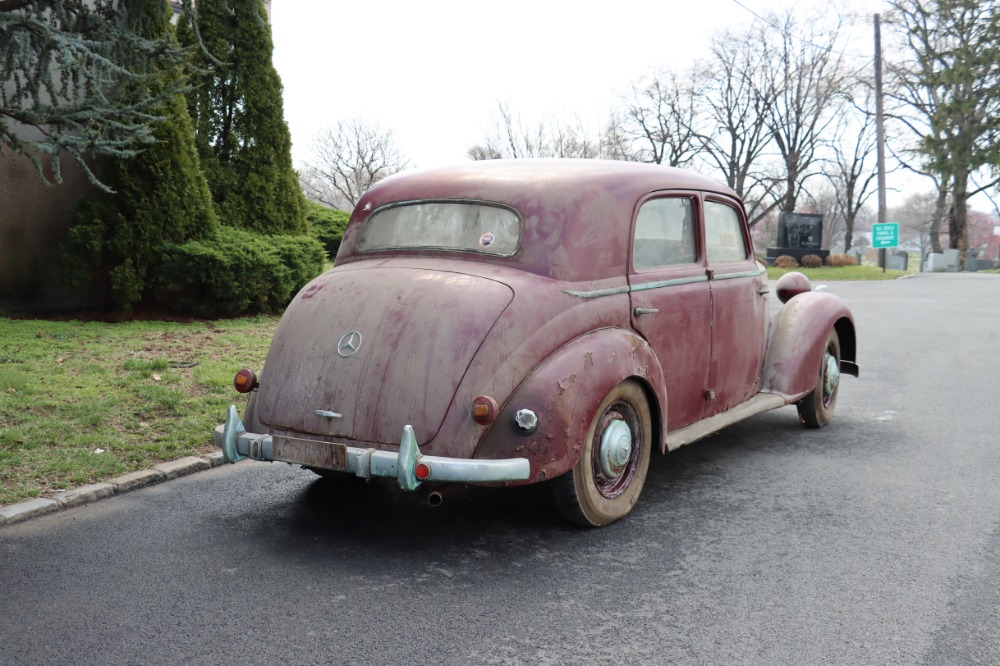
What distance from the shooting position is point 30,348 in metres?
8.10

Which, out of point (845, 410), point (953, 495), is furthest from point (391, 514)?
point (845, 410)

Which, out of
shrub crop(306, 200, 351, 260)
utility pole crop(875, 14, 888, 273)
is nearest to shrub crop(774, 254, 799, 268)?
utility pole crop(875, 14, 888, 273)

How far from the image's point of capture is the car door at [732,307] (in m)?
5.34

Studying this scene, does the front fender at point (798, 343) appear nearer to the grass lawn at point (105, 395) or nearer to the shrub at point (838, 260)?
the grass lawn at point (105, 395)

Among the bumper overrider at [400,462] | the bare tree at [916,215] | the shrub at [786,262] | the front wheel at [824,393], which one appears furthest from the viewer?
the bare tree at [916,215]

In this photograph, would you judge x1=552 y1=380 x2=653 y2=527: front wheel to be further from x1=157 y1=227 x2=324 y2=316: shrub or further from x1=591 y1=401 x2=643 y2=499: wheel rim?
x1=157 y1=227 x2=324 y2=316: shrub

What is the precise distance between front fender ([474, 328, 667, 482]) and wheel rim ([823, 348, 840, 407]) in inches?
118

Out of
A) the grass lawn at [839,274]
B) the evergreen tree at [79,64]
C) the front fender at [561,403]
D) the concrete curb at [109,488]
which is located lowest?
the grass lawn at [839,274]

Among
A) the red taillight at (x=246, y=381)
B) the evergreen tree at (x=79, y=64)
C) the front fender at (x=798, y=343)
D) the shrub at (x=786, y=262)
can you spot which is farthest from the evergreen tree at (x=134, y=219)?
the shrub at (x=786, y=262)

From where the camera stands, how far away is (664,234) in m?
5.05

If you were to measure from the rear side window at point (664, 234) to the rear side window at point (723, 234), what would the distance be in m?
0.21

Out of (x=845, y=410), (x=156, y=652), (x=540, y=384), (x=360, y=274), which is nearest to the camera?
(x=156, y=652)

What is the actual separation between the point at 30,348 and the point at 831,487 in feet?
23.2

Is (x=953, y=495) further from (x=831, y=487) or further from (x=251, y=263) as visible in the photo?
(x=251, y=263)
